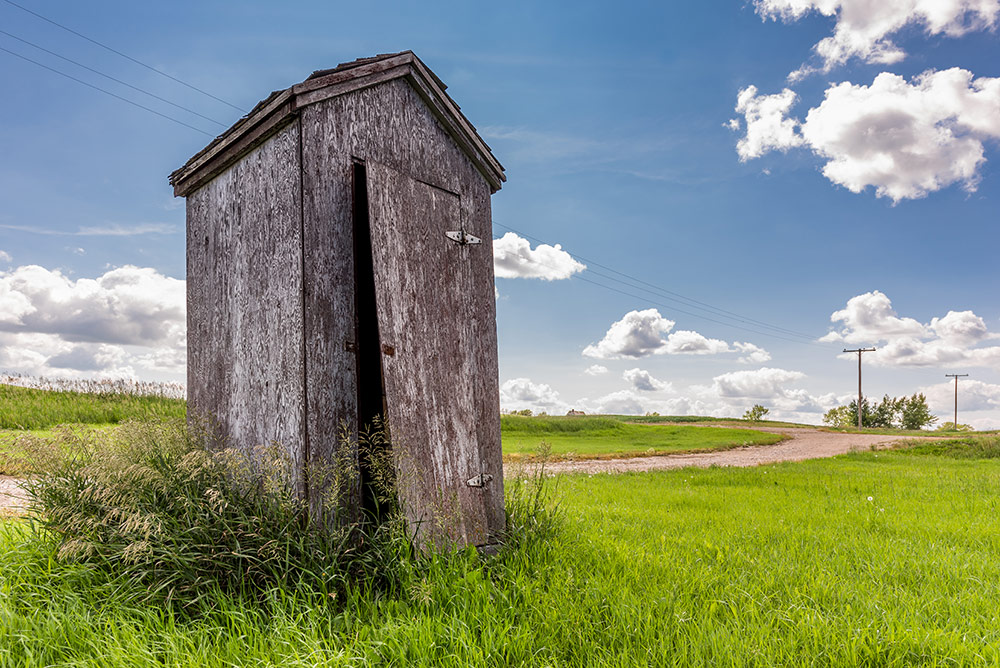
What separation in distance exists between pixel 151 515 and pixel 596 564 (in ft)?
10.1

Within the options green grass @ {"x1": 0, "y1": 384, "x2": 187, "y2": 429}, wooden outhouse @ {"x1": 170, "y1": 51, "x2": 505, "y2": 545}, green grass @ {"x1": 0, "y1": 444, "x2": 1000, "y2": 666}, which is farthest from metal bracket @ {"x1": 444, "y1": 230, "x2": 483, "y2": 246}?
green grass @ {"x1": 0, "y1": 384, "x2": 187, "y2": 429}

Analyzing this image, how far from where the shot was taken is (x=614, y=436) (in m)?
26.4

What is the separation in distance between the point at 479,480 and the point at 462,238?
83.9 inches

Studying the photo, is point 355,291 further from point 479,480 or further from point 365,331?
point 479,480

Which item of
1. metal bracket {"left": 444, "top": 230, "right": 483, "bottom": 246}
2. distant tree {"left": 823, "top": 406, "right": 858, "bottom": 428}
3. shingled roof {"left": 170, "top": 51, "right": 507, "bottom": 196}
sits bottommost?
distant tree {"left": 823, "top": 406, "right": 858, "bottom": 428}

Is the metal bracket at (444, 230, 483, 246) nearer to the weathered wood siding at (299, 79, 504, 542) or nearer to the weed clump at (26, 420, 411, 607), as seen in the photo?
the weathered wood siding at (299, 79, 504, 542)

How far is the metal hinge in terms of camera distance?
15.4ft

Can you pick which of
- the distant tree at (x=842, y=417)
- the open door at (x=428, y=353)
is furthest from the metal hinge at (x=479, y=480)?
the distant tree at (x=842, y=417)

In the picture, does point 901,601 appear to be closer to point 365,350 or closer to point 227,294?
point 365,350

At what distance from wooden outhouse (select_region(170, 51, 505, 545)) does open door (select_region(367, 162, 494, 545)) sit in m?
0.01

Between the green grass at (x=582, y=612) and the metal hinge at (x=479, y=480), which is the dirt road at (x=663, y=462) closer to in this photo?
the metal hinge at (x=479, y=480)

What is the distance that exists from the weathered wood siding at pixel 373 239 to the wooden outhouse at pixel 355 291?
0.01 m

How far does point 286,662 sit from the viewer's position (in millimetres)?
2783

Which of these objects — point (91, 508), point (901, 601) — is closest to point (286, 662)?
point (91, 508)
